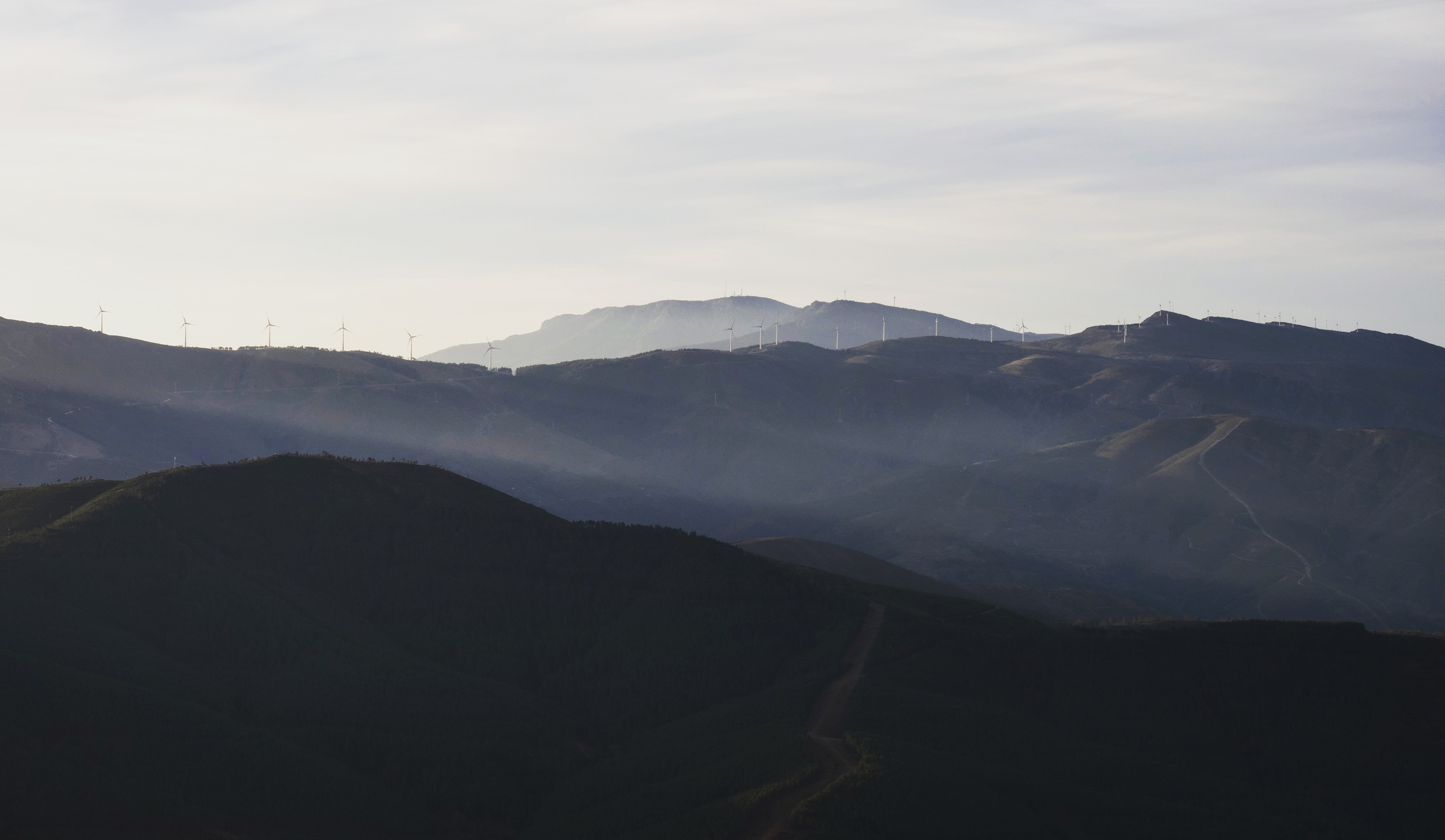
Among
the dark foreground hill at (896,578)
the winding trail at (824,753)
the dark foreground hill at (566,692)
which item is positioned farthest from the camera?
the dark foreground hill at (896,578)

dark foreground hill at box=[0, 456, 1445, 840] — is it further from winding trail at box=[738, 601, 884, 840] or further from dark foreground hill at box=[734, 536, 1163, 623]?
dark foreground hill at box=[734, 536, 1163, 623]

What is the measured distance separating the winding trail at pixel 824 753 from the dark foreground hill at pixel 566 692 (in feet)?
2.53

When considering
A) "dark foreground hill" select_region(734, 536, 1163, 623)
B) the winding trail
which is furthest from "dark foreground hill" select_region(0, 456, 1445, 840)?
"dark foreground hill" select_region(734, 536, 1163, 623)

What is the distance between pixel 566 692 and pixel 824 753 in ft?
81.5

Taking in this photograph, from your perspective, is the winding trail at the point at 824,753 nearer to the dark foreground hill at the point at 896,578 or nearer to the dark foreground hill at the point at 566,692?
the dark foreground hill at the point at 566,692

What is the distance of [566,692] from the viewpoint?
Answer: 9388 centimetres

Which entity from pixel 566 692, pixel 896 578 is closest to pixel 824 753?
pixel 566 692

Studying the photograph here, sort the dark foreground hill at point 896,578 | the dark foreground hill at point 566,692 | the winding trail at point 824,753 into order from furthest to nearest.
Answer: the dark foreground hill at point 896,578 → the dark foreground hill at point 566,692 → the winding trail at point 824,753

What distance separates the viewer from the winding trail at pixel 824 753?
6775cm

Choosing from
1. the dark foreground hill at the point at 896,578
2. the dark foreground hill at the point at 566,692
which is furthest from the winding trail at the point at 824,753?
the dark foreground hill at the point at 896,578

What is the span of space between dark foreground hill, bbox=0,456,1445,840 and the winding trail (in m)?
0.77

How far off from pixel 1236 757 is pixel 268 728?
6652 centimetres

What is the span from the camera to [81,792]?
63812mm

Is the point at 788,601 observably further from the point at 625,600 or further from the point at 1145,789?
the point at 1145,789
